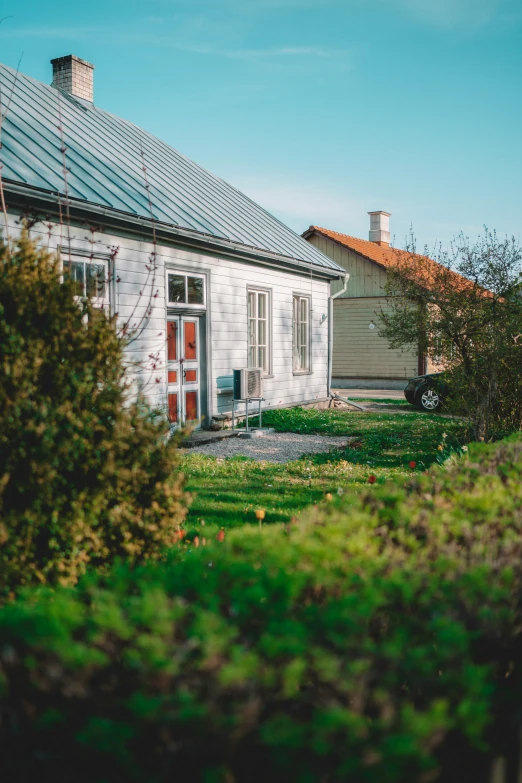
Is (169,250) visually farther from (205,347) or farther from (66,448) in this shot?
(66,448)

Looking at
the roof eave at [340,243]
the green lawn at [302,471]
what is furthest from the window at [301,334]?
the roof eave at [340,243]

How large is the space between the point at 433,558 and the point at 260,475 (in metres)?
6.14

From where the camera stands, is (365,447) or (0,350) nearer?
(0,350)

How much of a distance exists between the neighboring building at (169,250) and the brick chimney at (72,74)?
0.02 m

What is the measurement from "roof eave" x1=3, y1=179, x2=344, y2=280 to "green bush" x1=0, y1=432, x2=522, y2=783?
→ 4.72 m

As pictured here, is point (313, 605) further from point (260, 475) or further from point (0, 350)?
point (260, 475)

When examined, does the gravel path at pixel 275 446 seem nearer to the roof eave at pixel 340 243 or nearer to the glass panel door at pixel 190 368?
the glass panel door at pixel 190 368

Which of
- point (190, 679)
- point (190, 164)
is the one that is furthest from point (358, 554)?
point (190, 164)

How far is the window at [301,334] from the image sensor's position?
16.5 meters

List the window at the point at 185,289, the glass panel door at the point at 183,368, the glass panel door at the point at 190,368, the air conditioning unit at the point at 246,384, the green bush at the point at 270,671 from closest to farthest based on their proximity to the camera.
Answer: the green bush at the point at 270,671 < the window at the point at 185,289 < the glass panel door at the point at 183,368 < the glass panel door at the point at 190,368 < the air conditioning unit at the point at 246,384

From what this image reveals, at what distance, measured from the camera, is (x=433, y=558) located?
102 inches

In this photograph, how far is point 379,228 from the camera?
3278 centimetres

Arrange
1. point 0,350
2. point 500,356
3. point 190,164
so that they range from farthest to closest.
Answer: point 190,164, point 500,356, point 0,350

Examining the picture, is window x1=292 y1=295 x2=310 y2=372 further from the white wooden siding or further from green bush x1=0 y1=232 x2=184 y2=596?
green bush x1=0 y1=232 x2=184 y2=596
